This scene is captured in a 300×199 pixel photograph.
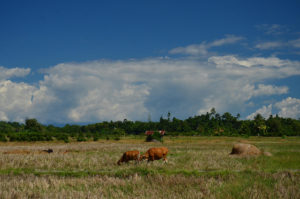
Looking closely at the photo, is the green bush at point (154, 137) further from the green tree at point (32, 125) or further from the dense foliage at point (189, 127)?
the green tree at point (32, 125)

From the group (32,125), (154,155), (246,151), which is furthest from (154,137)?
(154,155)

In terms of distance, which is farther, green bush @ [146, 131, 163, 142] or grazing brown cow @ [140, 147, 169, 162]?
green bush @ [146, 131, 163, 142]

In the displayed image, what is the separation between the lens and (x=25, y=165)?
55.1ft

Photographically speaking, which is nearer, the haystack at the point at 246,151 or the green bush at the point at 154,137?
the haystack at the point at 246,151

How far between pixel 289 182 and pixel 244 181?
5.17ft

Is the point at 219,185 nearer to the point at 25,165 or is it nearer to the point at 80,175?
the point at 80,175

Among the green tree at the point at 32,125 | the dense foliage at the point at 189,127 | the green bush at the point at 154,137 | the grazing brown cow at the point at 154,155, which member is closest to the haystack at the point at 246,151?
the grazing brown cow at the point at 154,155

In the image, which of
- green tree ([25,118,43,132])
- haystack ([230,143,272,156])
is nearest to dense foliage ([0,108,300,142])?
green tree ([25,118,43,132])

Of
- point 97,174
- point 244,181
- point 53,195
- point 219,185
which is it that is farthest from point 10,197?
point 244,181

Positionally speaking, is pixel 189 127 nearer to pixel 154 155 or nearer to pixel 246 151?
pixel 246 151

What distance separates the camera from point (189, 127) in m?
119

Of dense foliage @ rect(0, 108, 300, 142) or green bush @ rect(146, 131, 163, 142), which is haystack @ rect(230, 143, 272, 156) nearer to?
green bush @ rect(146, 131, 163, 142)

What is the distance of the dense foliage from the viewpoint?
92.1 m

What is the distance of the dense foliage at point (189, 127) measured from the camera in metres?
92.1
